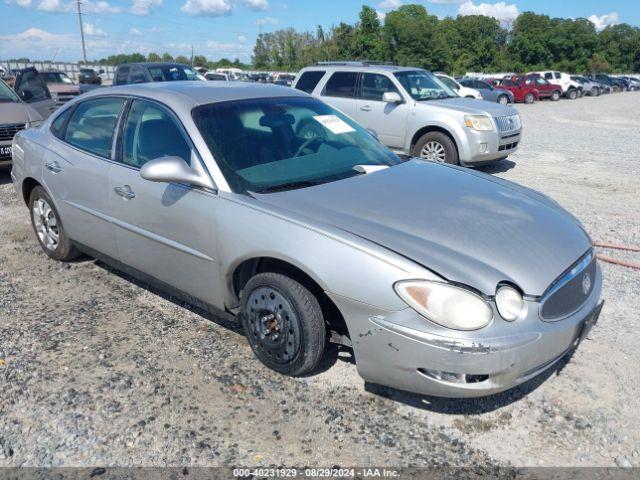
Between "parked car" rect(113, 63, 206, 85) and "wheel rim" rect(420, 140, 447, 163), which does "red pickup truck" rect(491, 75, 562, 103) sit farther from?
"wheel rim" rect(420, 140, 447, 163)

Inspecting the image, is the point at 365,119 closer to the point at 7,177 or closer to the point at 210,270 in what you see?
the point at 7,177

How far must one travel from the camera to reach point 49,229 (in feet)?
16.6

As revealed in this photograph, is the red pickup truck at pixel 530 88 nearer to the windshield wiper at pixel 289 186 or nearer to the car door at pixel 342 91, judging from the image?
the car door at pixel 342 91

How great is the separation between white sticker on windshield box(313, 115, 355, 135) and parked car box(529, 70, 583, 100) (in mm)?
34707

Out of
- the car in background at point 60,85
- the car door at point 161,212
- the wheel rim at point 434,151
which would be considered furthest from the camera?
the car in background at point 60,85

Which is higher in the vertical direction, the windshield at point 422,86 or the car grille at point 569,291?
the windshield at point 422,86

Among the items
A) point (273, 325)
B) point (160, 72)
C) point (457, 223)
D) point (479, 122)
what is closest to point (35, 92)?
point (160, 72)

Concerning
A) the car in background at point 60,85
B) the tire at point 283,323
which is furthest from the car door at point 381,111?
the car in background at point 60,85

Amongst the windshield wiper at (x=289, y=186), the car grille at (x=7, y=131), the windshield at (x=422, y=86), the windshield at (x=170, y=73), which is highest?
the windshield at (x=170, y=73)

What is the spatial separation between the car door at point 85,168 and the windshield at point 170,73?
10840 mm

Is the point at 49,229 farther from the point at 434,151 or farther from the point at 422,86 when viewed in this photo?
the point at 422,86

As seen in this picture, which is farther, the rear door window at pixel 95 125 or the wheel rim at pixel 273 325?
the rear door window at pixel 95 125

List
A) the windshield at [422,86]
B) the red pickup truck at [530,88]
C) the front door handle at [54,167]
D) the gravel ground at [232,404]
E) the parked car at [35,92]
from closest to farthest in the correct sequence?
the gravel ground at [232,404], the front door handle at [54,167], the windshield at [422,86], the parked car at [35,92], the red pickup truck at [530,88]

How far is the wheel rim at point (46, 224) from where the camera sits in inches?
196
